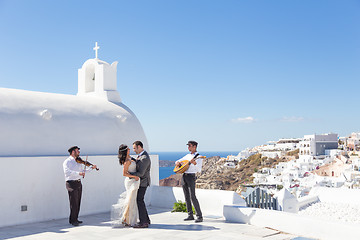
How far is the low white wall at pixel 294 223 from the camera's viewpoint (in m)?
5.25

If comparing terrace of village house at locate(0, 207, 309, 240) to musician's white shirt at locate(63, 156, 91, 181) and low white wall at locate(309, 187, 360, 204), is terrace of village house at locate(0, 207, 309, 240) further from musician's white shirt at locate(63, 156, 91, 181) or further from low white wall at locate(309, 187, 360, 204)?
low white wall at locate(309, 187, 360, 204)

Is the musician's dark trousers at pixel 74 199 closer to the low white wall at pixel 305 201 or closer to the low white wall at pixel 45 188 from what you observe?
the low white wall at pixel 45 188

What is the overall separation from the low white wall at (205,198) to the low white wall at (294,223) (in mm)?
792

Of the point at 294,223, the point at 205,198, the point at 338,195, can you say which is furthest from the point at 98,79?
the point at 338,195

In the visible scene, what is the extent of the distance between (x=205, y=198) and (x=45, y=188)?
11.5 feet

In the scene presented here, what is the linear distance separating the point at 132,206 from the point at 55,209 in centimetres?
227

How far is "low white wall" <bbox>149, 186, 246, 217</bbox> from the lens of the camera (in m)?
7.85

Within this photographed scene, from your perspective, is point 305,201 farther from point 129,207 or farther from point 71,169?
point 71,169

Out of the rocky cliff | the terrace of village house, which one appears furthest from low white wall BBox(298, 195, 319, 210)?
the rocky cliff

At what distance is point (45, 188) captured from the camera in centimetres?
766

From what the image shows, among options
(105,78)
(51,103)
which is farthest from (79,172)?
(105,78)

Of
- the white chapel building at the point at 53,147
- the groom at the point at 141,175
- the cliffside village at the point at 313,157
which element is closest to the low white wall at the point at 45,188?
the white chapel building at the point at 53,147

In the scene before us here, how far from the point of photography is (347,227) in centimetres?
521

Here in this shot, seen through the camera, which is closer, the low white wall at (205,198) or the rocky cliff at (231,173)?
the low white wall at (205,198)
